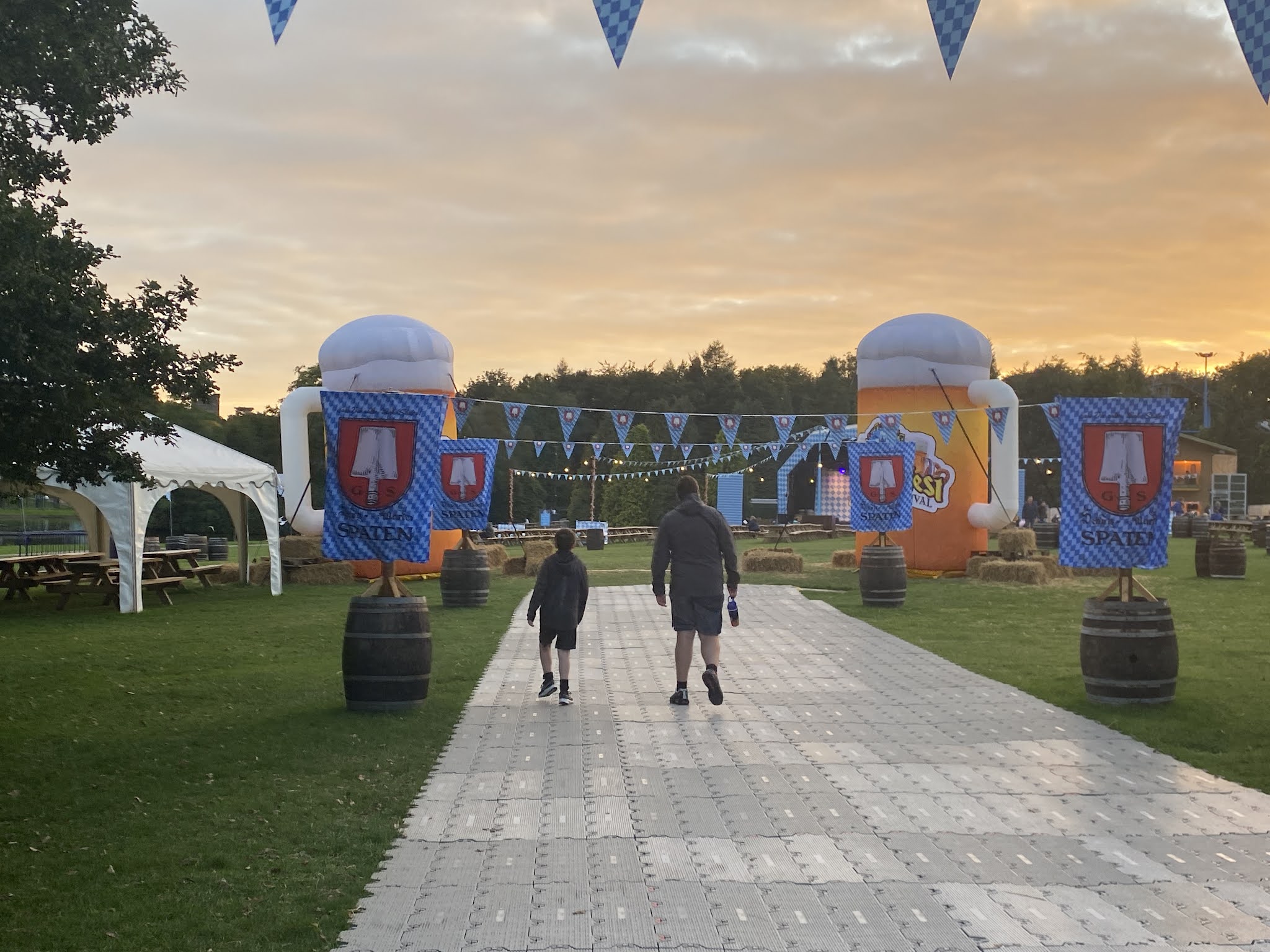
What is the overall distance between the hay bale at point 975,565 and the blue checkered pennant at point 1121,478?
12815mm

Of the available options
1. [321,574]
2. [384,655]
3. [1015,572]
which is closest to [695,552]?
[384,655]

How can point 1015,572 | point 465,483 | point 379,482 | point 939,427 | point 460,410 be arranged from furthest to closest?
point 460,410 → point 939,427 → point 1015,572 → point 465,483 → point 379,482

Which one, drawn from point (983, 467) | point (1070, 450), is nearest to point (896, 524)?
point (983, 467)

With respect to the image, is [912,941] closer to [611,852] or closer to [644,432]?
[611,852]

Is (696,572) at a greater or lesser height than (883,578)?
greater

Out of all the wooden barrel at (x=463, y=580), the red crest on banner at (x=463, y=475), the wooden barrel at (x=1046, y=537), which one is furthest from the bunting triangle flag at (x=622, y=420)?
the wooden barrel at (x=1046, y=537)

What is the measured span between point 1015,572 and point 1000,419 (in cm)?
273

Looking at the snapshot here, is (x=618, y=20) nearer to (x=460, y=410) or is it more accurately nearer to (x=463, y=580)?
(x=463, y=580)

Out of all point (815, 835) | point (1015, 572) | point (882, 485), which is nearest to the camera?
point (815, 835)

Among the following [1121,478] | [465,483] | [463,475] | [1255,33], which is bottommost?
[1121,478]

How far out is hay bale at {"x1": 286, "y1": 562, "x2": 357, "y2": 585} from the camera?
2317cm

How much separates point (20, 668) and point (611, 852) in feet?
27.7

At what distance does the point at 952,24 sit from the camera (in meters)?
6.53

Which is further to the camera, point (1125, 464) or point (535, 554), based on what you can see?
point (535, 554)
